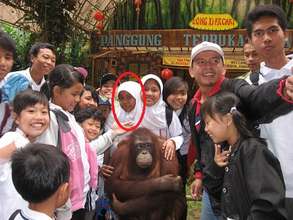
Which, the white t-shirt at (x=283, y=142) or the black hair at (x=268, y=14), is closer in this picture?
the white t-shirt at (x=283, y=142)

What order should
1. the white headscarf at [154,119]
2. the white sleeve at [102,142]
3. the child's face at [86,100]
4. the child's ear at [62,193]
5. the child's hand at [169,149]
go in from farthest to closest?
the child's face at [86,100] < the white headscarf at [154,119] < the white sleeve at [102,142] < the child's hand at [169,149] < the child's ear at [62,193]

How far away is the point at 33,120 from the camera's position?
2732 millimetres

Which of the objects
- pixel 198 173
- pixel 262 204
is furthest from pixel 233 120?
pixel 198 173

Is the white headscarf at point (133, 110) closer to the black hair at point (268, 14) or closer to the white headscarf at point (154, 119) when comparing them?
the white headscarf at point (154, 119)

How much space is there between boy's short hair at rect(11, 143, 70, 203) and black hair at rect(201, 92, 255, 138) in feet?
2.51

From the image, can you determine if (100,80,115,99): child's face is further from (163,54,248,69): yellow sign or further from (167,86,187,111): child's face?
(163,54,248,69): yellow sign

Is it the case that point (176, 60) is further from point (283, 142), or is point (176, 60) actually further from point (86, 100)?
point (283, 142)

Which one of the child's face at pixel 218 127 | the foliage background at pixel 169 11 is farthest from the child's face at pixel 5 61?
the foliage background at pixel 169 11

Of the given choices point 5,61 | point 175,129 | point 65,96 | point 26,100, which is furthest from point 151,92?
point 26,100

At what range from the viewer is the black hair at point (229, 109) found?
2271 mm

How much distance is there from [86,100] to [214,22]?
14.6 ft

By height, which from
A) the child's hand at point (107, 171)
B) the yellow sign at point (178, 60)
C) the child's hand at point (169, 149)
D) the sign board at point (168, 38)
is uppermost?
the sign board at point (168, 38)

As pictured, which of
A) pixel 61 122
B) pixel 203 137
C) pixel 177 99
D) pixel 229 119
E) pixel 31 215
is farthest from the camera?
pixel 177 99

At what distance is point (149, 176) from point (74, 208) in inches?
30.3
